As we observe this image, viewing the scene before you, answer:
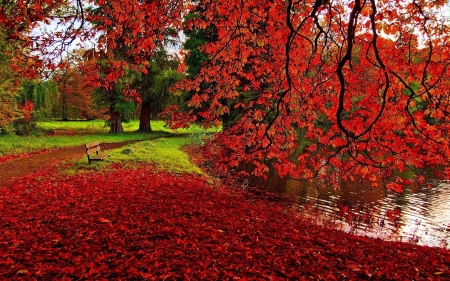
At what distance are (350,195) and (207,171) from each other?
606 cm

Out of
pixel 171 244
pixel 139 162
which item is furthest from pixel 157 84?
pixel 171 244

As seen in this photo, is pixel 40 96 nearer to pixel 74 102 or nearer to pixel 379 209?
pixel 74 102

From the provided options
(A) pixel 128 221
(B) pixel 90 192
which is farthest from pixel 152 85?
(A) pixel 128 221

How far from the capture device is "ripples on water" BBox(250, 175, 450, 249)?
743cm

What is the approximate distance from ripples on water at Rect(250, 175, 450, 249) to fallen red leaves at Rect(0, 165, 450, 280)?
1296mm

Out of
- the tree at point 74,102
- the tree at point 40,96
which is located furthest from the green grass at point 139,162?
the tree at point 74,102

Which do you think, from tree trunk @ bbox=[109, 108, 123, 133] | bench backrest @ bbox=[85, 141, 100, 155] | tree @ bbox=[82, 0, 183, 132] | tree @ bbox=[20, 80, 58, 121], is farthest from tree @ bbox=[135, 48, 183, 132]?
tree @ bbox=[82, 0, 183, 132]

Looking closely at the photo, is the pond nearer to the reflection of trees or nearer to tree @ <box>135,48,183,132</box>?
the reflection of trees

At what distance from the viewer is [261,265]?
13.9ft

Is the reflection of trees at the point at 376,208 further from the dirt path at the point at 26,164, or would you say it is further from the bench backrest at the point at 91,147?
the dirt path at the point at 26,164

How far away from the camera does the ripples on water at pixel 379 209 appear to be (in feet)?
24.4

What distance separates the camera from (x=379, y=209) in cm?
929

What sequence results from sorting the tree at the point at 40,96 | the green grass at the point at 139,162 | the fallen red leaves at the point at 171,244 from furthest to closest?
1. the tree at the point at 40,96
2. the green grass at the point at 139,162
3. the fallen red leaves at the point at 171,244

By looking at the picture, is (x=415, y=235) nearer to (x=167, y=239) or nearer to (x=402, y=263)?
(x=402, y=263)
